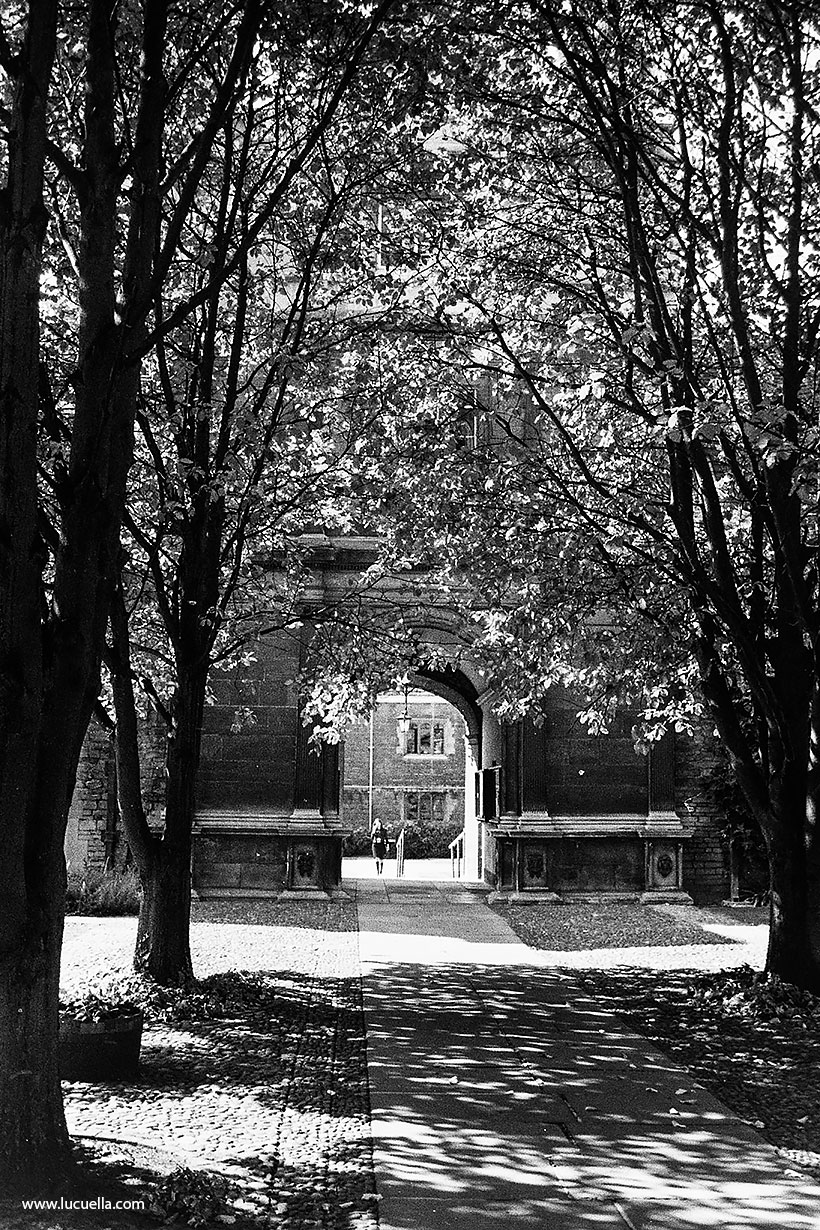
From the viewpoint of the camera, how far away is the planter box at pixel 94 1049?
22.1ft

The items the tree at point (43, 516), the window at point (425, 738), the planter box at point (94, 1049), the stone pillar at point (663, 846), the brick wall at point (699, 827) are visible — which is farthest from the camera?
the window at point (425, 738)

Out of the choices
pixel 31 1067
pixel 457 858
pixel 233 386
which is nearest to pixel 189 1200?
pixel 31 1067

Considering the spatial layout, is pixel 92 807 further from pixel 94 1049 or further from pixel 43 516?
pixel 43 516

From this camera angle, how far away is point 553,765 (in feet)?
67.9

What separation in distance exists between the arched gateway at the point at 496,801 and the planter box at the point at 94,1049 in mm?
12842

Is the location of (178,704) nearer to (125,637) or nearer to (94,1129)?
(125,637)

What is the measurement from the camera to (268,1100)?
259 inches

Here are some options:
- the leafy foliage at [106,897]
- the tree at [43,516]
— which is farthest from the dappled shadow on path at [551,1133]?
the leafy foliage at [106,897]

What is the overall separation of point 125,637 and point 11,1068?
4.34 meters

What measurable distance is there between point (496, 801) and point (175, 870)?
11921 millimetres

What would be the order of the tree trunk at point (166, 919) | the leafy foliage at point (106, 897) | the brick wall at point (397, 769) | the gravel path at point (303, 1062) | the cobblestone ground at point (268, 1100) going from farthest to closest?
the brick wall at point (397, 769) → the leafy foliage at point (106, 897) → the tree trunk at point (166, 919) → the gravel path at point (303, 1062) → the cobblestone ground at point (268, 1100)

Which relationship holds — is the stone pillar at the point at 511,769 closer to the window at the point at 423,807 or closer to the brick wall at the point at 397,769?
the brick wall at the point at 397,769

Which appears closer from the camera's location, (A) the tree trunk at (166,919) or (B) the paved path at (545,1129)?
(B) the paved path at (545,1129)

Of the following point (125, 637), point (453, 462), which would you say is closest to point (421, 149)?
point (453, 462)
